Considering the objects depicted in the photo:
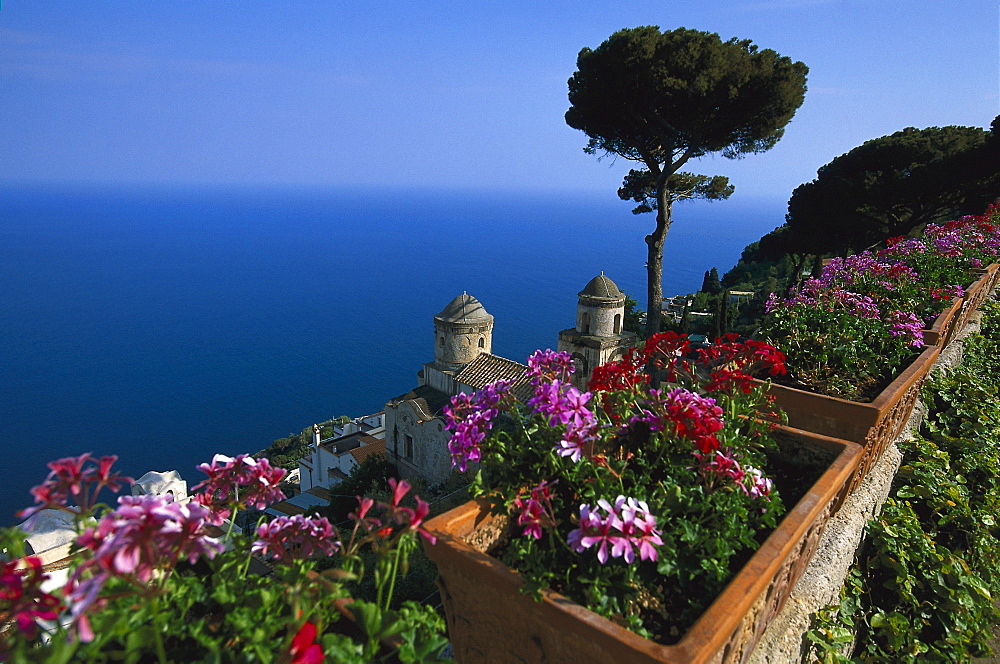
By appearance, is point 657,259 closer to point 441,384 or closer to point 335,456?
point 441,384

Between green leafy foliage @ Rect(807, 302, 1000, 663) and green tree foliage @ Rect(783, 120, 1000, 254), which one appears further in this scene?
green tree foliage @ Rect(783, 120, 1000, 254)

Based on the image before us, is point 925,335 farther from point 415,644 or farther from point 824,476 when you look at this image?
point 415,644

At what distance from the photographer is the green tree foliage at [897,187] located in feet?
63.8

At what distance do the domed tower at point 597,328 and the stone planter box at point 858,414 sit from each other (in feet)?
50.7

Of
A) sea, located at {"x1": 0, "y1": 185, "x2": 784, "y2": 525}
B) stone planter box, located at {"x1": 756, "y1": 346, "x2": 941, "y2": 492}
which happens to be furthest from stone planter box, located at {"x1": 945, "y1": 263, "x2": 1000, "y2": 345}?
sea, located at {"x1": 0, "y1": 185, "x2": 784, "y2": 525}

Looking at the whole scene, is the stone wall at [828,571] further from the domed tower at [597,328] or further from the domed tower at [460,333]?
the domed tower at [460,333]

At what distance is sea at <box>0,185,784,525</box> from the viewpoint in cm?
6138

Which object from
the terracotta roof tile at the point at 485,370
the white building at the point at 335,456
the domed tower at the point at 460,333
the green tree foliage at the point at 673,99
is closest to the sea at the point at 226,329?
the white building at the point at 335,456

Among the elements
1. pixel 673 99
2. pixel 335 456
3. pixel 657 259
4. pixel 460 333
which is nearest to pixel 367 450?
pixel 335 456

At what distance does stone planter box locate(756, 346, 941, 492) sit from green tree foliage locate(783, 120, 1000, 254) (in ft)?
69.2

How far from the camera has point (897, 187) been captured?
68.1ft

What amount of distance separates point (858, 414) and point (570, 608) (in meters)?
2.16

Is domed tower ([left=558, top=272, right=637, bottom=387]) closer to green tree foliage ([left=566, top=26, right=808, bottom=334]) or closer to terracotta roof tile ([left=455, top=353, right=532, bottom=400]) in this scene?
green tree foliage ([left=566, top=26, right=808, bottom=334])

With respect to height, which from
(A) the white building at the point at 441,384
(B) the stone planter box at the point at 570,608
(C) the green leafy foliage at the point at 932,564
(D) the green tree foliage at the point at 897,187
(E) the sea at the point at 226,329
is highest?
(D) the green tree foliage at the point at 897,187
